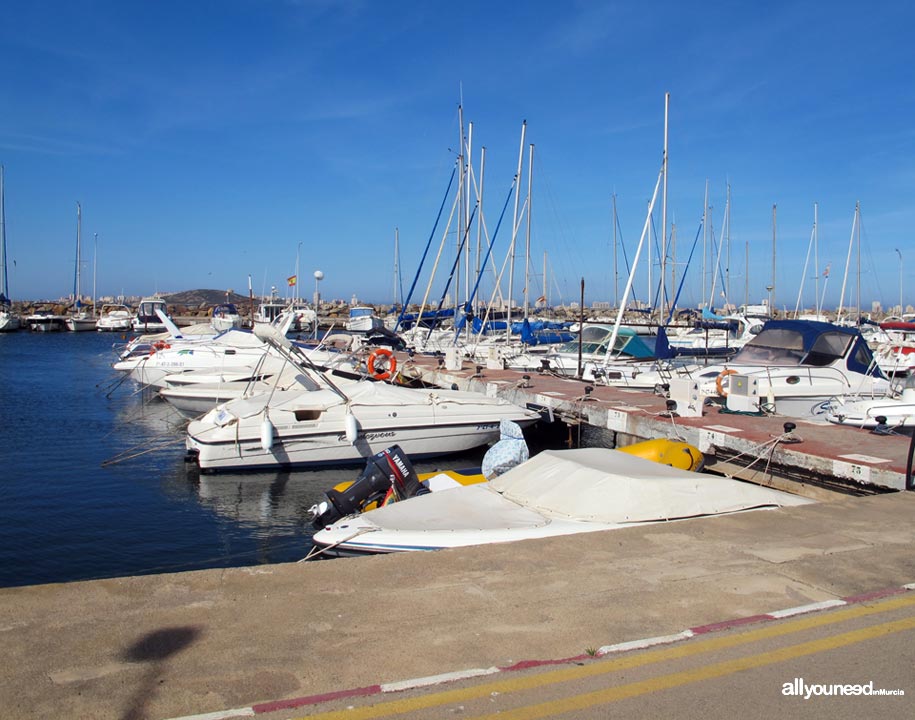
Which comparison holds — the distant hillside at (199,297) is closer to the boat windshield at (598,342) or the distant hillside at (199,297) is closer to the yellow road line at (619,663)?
the boat windshield at (598,342)

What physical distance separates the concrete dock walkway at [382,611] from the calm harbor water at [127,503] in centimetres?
616

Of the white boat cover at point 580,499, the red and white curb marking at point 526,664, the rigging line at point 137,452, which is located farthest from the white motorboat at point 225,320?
the red and white curb marking at point 526,664

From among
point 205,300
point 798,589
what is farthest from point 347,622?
point 205,300

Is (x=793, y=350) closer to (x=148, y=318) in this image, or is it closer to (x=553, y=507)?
(x=553, y=507)

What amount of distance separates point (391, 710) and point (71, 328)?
89.7 metres

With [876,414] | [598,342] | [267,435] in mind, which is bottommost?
[267,435]

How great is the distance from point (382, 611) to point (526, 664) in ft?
3.92

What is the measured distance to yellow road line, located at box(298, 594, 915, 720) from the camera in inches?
154

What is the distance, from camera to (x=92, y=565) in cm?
1122

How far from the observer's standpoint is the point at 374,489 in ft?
38.3

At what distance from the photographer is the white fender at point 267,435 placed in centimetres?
1641

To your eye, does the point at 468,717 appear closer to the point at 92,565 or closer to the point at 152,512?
the point at 92,565

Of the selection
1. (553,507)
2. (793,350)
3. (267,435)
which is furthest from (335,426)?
(793,350)

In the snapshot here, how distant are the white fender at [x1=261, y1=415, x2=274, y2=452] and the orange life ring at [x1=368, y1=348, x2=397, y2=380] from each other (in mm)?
7657
